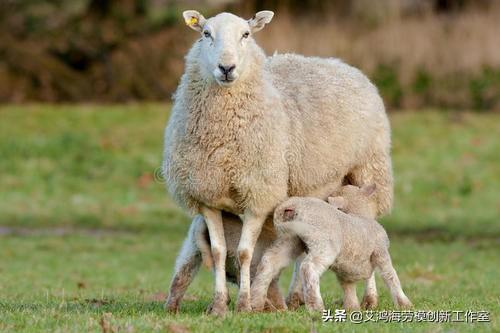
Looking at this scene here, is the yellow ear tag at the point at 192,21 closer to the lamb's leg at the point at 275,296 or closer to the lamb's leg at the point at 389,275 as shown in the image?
the lamb's leg at the point at 275,296

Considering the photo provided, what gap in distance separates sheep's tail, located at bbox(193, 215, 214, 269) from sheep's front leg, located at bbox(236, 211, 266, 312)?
315 millimetres

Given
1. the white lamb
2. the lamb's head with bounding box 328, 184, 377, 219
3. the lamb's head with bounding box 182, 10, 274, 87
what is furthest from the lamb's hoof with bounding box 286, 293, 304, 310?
the lamb's head with bounding box 182, 10, 274, 87

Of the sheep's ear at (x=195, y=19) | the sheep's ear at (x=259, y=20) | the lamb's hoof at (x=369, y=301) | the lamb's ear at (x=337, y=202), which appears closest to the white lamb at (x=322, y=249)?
the lamb's ear at (x=337, y=202)

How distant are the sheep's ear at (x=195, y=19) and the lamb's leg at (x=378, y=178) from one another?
6.95 ft

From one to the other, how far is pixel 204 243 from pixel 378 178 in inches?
83.1

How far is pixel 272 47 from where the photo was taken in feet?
86.5

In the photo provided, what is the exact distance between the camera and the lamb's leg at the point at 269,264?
8.34m

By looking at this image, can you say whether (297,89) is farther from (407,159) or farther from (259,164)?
(407,159)

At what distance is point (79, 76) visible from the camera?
91.6ft

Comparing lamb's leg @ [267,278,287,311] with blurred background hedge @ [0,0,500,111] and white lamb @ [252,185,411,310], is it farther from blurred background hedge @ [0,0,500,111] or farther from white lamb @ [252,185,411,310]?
blurred background hedge @ [0,0,500,111]

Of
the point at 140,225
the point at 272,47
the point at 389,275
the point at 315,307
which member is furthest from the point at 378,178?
the point at 272,47

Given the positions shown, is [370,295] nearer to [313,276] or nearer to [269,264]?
[269,264]

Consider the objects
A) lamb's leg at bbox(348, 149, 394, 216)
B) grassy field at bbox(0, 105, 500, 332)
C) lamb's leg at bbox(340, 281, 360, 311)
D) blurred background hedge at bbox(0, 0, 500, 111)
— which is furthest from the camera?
blurred background hedge at bbox(0, 0, 500, 111)

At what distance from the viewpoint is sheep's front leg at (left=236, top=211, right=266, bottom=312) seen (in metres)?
8.39
